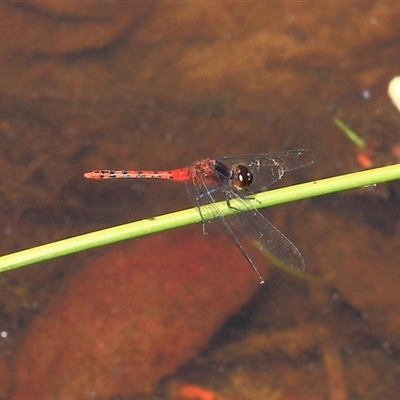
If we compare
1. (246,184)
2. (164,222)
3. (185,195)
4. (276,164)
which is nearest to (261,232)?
(246,184)

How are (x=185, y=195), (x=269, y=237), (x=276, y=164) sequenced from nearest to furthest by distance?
(x=269, y=237) < (x=276, y=164) < (x=185, y=195)

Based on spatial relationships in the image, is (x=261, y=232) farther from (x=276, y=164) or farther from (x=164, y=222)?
(x=164, y=222)

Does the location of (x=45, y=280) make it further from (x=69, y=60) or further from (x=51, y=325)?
(x=69, y=60)

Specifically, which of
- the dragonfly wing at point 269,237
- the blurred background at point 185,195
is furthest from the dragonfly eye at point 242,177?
the blurred background at point 185,195

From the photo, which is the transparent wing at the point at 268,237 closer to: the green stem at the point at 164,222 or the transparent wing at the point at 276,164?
the transparent wing at the point at 276,164

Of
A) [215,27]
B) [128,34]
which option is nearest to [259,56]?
[215,27]

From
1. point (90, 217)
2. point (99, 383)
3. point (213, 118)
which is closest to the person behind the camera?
point (99, 383)

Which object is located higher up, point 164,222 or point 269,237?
point 164,222
